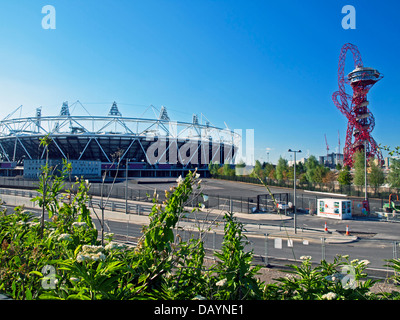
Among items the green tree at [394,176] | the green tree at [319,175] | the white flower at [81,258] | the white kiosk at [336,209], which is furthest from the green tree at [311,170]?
the white flower at [81,258]

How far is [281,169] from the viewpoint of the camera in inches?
2596

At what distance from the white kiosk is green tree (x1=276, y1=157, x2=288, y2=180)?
3802cm

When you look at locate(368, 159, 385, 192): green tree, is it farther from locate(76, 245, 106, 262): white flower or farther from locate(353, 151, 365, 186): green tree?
locate(76, 245, 106, 262): white flower

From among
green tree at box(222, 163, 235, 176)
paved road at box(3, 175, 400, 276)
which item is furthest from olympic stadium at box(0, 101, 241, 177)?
paved road at box(3, 175, 400, 276)

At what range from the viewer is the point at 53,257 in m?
3.17

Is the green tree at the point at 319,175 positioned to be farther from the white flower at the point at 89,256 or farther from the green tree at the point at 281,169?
the white flower at the point at 89,256

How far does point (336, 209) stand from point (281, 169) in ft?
134

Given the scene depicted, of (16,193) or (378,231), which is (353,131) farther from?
(16,193)

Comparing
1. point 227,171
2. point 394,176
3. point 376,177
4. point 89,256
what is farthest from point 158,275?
point 227,171
